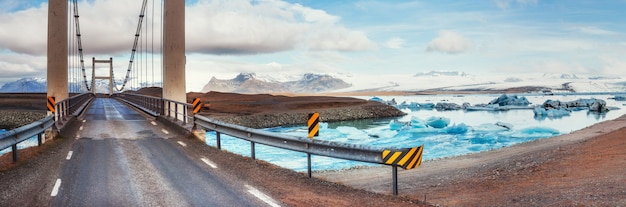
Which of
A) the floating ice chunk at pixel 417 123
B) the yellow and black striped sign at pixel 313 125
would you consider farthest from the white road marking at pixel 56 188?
the floating ice chunk at pixel 417 123

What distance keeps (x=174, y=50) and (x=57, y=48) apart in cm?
643

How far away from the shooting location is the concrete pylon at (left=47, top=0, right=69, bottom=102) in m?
26.0

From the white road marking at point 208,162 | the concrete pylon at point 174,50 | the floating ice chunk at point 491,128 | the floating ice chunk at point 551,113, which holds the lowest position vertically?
the floating ice chunk at point 491,128

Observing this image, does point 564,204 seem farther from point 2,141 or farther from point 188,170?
point 2,141

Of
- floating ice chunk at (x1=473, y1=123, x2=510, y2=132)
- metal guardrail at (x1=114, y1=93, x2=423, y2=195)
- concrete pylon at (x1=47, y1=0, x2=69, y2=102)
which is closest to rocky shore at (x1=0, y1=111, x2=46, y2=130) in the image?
concrete pylon at (x1=47, y1=0, x2=69, y2=102)

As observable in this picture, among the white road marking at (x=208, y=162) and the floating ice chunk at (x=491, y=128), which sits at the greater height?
the white road marking at (x=208, y=162)

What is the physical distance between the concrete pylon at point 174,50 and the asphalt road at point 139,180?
8.89 m

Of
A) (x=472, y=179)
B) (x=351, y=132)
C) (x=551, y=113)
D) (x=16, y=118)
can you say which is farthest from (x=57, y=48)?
(x=551, y=113)

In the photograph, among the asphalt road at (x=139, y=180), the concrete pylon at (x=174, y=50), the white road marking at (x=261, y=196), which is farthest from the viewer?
the concrete pylon at (x=174, y=50)

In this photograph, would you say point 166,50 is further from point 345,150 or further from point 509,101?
point 509,101

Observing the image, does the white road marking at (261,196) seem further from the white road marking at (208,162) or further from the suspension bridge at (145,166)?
the white road marking at (208,162)

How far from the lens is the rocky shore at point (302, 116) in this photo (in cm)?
4416

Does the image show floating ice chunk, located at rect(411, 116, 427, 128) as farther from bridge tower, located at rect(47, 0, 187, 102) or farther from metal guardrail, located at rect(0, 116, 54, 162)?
metal guardrail, located at rect(0, 116, 54, 162)

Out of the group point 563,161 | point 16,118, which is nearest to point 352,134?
point 563,161
